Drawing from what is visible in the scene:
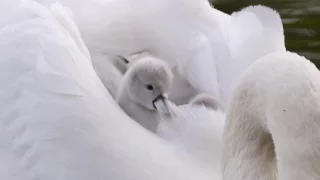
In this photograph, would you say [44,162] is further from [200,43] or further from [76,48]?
[200,43]

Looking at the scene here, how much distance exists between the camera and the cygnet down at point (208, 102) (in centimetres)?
382

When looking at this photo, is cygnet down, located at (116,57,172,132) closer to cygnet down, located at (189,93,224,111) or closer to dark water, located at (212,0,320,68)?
cygnet down, located at (189,93,224,111)

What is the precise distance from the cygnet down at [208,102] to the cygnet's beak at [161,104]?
0.11 metres

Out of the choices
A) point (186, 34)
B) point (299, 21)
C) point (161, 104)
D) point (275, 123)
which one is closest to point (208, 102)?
point (161, 104)

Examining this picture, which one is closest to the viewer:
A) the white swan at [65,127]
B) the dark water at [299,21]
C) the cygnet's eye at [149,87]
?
the white swan at [65,127]

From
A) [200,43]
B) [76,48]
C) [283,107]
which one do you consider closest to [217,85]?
[200,43]

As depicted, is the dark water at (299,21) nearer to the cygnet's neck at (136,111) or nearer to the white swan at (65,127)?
the cygnet's neck at (136,111)

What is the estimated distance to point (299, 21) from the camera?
600 centimetres

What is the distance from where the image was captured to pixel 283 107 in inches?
107

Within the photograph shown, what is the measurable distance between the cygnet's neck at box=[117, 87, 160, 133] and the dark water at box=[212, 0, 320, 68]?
1.57 meters

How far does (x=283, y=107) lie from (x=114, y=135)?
34.7 inches

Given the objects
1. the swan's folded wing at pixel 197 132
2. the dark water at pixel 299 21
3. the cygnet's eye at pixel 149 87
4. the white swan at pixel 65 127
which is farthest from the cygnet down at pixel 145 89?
the dark water at pixel 299 21

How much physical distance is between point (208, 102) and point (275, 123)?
3.60 feet

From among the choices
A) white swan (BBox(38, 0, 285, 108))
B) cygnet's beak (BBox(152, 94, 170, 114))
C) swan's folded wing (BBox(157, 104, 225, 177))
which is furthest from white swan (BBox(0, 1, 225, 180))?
white swan (BBox(38, 0, 285, 108))
